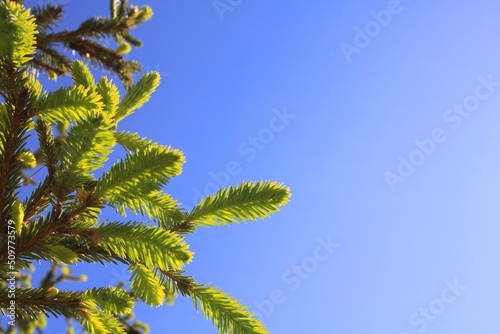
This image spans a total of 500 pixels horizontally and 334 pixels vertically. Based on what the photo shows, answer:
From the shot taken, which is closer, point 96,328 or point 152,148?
point 152,148

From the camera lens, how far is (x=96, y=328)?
1.71m

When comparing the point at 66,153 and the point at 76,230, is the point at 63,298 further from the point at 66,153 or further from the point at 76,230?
the point at 66,153

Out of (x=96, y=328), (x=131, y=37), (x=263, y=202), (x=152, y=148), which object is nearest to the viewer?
(x=152, y=148)

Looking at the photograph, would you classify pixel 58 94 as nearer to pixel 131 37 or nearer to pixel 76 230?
pixel 76 230

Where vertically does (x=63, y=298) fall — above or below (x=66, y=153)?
below

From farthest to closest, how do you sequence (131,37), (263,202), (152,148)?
(131,37) < (263,202) < (152,148)

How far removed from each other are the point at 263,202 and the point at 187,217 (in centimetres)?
34

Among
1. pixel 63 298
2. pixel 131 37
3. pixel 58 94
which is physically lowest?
pixel 63 298

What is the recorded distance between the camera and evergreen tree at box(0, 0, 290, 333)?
1587mm

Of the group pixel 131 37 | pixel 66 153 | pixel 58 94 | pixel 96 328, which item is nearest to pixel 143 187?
pixel 66 153

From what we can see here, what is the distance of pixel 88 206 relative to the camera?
1.71 metres

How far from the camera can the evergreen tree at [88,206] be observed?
62.5 inches

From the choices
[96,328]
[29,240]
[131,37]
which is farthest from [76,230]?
[131,37]

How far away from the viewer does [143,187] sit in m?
1.64
